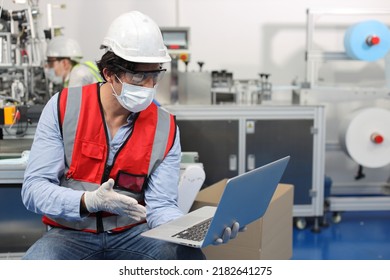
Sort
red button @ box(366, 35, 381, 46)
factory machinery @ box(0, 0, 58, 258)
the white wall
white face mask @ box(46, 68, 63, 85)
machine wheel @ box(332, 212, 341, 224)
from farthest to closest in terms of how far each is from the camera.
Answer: the white wall → white face mask @ box(46, 68, 63, 85) → machine wheel @ box(332, 212, 341, 224) → red button @ box(366, 35, 381, 46) → factory machinery @ box(0, 0, 58, 258)

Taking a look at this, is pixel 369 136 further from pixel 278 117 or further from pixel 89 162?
pixel 89 162

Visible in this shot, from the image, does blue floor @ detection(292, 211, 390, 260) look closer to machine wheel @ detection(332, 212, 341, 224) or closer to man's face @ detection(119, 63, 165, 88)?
machine wheel @ detection(332, 212, 341, 224)

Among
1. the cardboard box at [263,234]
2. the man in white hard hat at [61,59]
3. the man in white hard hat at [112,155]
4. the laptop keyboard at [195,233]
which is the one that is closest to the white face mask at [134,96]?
the man in white hard hat at [112,155]

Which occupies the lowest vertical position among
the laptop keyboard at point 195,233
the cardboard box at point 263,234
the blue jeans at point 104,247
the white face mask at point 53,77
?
the cardboard box at point 263,234

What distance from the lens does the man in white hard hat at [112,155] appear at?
56.6 inches

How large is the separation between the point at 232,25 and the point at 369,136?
4.72ft

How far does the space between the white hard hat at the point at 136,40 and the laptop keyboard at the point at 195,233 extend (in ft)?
1.62

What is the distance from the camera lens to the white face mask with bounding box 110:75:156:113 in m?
1.49

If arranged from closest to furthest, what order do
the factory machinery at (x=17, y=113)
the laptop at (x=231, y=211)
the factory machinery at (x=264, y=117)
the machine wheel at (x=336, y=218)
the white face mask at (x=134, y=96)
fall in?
the laptop at (x=231, y=211) → the white face mask at (x=134, y=96) → the factory machinery at (x=17, y=113) → the factory machinery at (x=264, y=117) → the machine wheel at (x=336, y=218)

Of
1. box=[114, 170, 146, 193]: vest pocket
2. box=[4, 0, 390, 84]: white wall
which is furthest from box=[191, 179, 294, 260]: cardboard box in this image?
box=[4, 0, 390, 84]: white wall

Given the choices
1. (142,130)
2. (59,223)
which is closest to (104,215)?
(59,223)

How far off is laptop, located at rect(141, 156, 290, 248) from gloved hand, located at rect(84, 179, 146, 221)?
8 cm

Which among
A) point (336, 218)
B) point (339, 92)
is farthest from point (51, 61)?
point (336, 218)

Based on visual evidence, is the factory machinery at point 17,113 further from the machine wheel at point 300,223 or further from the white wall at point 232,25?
the machine wheel at point 300,223
